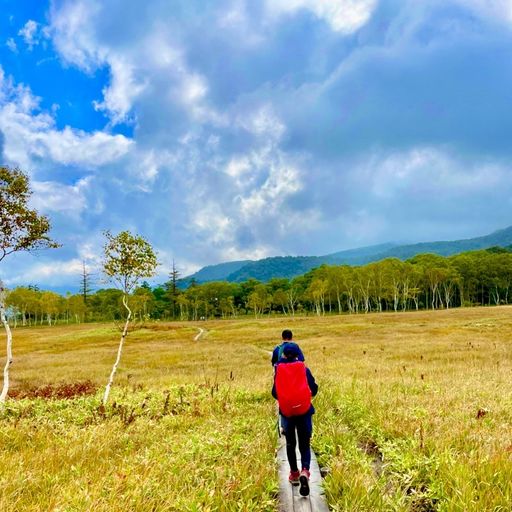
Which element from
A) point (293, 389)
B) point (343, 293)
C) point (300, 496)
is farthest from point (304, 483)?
point (343, 293)

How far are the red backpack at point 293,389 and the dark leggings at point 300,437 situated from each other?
214 millimetres

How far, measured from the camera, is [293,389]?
723cm

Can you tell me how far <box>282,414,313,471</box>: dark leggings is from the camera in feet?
23.7

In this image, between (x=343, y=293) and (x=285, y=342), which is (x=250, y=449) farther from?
(x=343, y=293)

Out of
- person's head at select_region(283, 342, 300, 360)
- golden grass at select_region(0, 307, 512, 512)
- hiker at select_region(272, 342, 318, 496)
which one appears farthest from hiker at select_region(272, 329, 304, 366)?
golden grass at select_region(0, 307, 512, 512)

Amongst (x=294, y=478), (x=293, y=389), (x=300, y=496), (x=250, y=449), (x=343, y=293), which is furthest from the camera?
(x=343, y=293)

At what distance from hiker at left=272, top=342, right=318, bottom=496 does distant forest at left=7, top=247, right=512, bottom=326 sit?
10641cm

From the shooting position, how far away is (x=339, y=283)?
126 meters

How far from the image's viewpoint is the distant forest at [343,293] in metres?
121

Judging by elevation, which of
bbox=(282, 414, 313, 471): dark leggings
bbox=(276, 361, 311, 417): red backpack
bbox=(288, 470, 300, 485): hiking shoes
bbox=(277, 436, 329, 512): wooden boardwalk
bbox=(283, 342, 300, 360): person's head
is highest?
bbox=(283, 342, 300, 360): person's head

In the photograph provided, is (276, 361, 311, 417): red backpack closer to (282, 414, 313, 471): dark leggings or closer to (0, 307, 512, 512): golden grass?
(282, 414, 313, 471): dark leggings

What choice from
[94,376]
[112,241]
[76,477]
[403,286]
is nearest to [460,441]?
[76,477]

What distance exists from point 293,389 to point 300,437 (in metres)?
1.00

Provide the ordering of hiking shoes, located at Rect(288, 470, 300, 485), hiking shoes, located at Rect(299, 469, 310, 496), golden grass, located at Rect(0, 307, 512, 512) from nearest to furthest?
golden grass, located at Rect(0, 307, 512, 512)
hiking shoes, located at Rect(299, 469, 310, 496)
hiking shoes, located at Rect(288, 470, 300, 485)
